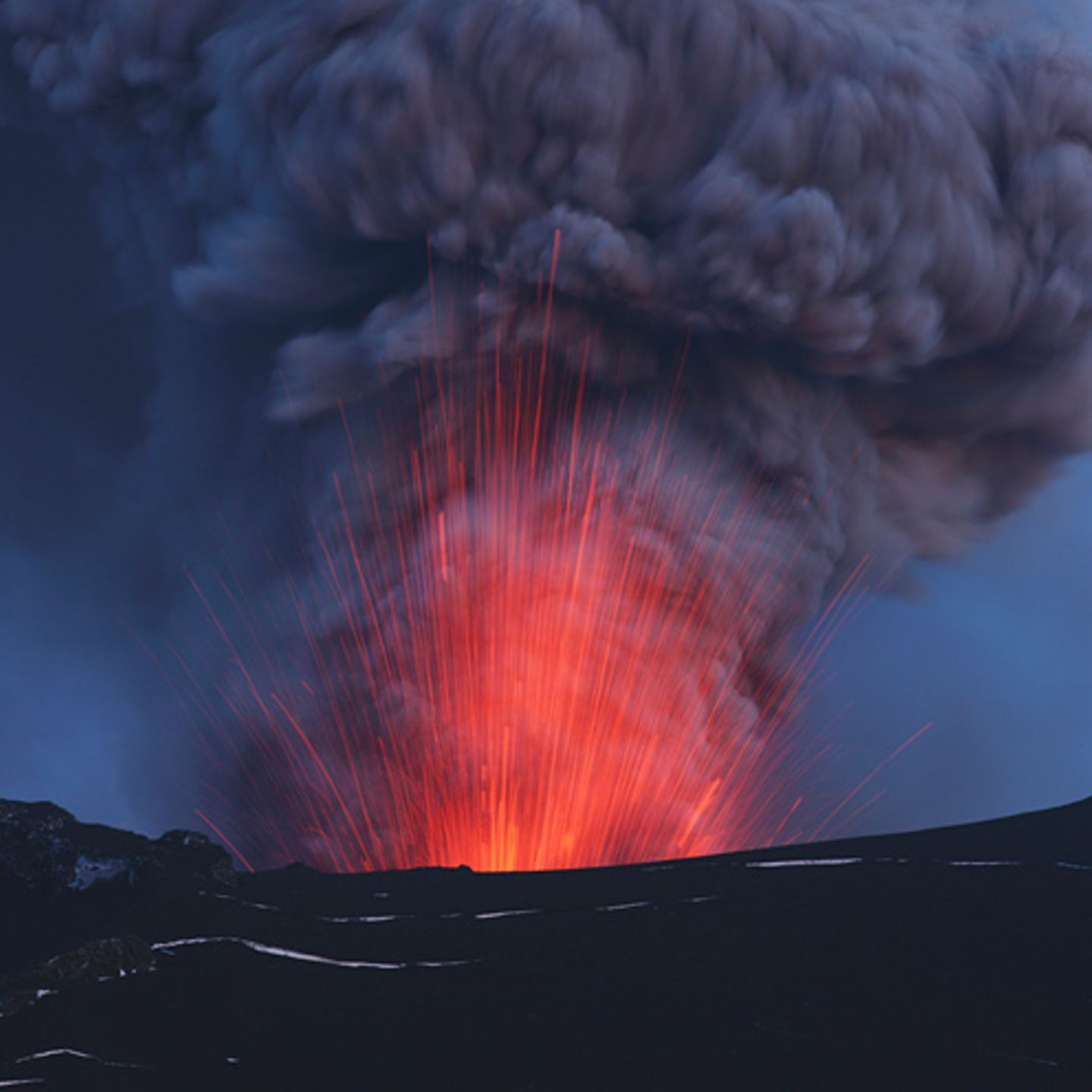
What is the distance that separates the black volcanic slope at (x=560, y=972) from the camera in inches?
251

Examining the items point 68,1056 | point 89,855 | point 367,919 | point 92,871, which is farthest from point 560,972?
point 89,855

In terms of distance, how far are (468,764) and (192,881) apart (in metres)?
8.51

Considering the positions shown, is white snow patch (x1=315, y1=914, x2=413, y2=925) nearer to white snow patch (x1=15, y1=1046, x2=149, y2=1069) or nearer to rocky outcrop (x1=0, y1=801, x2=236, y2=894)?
rocky outcrop (x1=0, y1=801, x2=236, y2=894)

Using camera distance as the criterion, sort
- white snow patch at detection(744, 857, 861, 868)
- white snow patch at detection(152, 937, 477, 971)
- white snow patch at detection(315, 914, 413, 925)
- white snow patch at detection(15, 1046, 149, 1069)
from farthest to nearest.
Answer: white snow patch at detection(744, 857, 861, 868), white snow patch at detection(315, 914, 413, 925), white snow patch at detection(152, 937, 477, 971), white snow patch at detection(15, 1046, 149, 1069)

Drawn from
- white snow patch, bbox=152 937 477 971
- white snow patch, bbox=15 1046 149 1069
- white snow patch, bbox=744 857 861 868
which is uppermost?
white snow patch, bbox=744 857 861 868

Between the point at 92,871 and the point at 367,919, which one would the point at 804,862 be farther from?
the point at 92,871

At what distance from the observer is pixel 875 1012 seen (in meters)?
6.95

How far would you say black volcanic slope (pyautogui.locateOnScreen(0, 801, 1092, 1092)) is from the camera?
251 inches

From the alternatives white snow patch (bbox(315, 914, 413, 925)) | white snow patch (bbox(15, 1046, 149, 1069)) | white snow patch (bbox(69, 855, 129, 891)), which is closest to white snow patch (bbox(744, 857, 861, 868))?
white snow patch (bbox(315, 914, 413, 925))

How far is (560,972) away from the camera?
25.3ft

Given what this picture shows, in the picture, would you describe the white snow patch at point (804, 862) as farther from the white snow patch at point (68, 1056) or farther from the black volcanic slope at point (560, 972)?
the white snow patch at point (68, 1056)

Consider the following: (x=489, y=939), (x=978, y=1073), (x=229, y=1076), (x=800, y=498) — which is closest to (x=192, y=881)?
(x=489, y=939)

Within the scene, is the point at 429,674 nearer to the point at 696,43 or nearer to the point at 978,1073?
the point at 696,43

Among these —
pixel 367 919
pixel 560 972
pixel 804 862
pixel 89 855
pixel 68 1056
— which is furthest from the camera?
pixel 804 862
